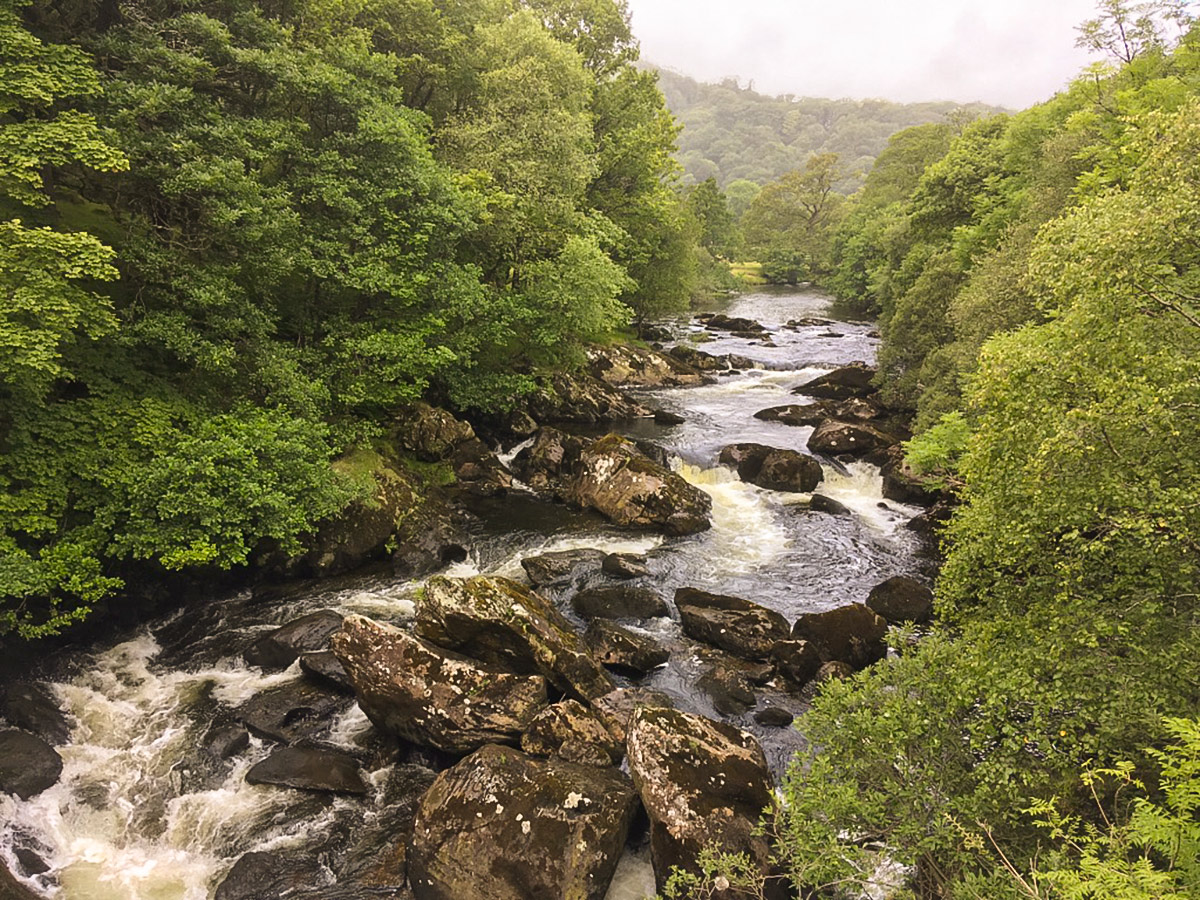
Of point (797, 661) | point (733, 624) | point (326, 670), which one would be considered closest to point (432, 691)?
point (326, 670)

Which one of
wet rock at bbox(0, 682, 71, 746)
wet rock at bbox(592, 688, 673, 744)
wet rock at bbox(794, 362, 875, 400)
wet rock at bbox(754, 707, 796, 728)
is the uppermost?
wet rock at bbox(794, 362, 875, 400)

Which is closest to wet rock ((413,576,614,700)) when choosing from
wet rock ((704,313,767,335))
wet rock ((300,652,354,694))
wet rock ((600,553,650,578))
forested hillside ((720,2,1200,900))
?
wet rock ((300,652,354,694))

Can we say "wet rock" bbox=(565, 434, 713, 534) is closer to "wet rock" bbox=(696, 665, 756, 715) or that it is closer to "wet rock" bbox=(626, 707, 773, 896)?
"wet rock" bbox=(696, 665, 756, 715)

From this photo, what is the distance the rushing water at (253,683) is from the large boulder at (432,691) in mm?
1175


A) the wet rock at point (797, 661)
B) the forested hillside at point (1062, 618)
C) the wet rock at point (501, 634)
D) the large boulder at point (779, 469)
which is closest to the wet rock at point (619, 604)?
the wet rock at point (501, 634)

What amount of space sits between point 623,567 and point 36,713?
45.7 ft

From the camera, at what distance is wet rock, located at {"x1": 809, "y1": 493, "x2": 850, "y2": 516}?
934 inches

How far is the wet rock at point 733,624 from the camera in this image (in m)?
15.5

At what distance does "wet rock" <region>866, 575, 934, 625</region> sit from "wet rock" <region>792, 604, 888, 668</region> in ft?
5.11

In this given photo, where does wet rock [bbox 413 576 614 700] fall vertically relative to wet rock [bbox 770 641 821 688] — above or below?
above

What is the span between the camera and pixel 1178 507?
24.2 feet

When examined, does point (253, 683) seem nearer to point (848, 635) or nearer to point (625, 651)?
point (625, 651)

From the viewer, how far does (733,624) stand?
15969 millimetres

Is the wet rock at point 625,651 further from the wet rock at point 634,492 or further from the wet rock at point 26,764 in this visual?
the wet rock at point 26,764
